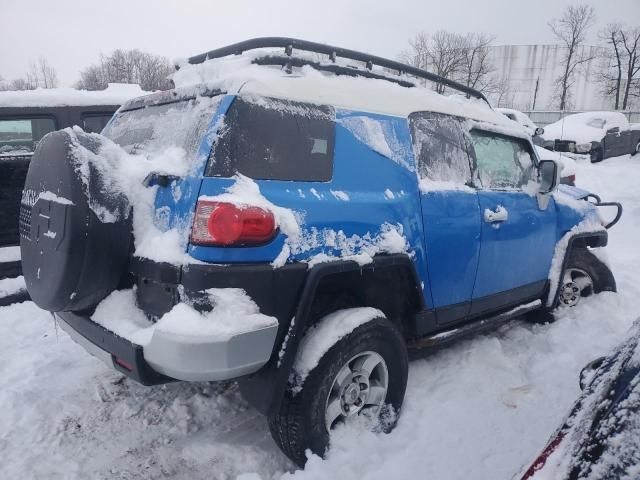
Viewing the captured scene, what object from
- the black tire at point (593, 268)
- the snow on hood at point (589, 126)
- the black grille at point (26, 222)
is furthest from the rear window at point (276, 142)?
the snow on hood at point (589, 126)

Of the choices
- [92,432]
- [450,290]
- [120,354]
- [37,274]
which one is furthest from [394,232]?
[92,432]

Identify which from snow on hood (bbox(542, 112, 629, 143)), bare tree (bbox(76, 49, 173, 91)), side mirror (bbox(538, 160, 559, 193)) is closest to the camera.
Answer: side mirror (bbox(538, 160, 559, 193))

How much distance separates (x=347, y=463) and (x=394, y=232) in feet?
4.08

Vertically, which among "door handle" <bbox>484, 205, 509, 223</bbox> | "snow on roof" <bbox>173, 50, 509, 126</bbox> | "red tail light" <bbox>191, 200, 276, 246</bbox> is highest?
"snow on roof" <bbox>173, 50, 509, 126</bbox>

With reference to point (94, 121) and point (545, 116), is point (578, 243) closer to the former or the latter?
point (94, 121)

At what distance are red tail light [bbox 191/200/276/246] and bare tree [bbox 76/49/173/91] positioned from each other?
6290 centimetres

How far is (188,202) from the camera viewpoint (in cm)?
202

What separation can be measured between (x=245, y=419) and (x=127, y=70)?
218ft

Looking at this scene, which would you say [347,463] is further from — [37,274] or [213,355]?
[37,274]

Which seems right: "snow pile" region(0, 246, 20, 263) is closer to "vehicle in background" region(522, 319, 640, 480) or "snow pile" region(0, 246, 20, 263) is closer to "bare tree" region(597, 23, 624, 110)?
"vehicle in background" region(522, 319, 640, 480)

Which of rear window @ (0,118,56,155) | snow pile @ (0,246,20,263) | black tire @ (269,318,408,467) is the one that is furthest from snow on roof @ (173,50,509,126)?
snow pile @ (0,246,20,263)

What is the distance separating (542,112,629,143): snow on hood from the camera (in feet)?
49.7

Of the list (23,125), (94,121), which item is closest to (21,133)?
Answer: (23,125)

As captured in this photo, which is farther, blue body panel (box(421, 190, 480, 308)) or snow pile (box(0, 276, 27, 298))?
snow pile (box(0, 276, 27, 298))
